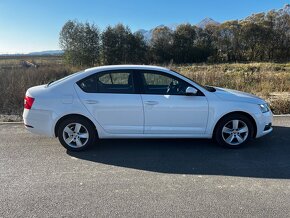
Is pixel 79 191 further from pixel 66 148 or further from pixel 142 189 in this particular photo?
pixel 66 148

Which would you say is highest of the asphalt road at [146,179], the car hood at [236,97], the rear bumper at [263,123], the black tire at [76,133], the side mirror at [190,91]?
the side mirror at [190,91]

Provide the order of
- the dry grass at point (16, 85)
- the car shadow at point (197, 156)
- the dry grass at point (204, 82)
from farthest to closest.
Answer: the dry grass at point (16, 85) → the dry grass at point (204, 82) → the car shadow at point (197, 156)

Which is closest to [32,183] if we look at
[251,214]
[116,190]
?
[116,190]

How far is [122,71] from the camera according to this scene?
18.0 feet

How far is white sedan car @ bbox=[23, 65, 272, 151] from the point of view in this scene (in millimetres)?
5266

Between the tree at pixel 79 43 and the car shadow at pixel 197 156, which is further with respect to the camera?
the tree at pixel 79 43

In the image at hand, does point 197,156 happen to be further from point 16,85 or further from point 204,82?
point 204,82

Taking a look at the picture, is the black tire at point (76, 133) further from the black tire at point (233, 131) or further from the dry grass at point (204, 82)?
the dry grass at point (204, 82)

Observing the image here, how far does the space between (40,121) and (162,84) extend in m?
2.37

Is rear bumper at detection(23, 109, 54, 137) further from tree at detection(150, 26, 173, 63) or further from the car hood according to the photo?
tree at detection(150, 26, 173, 63)

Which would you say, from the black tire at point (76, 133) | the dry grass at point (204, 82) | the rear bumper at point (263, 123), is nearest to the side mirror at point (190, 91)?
the rear bumper at point (263, 123)

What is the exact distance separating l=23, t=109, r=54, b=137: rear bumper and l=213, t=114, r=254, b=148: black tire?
9.98 feet

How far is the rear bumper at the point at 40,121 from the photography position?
529 cm

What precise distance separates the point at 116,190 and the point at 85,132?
1.75 m
